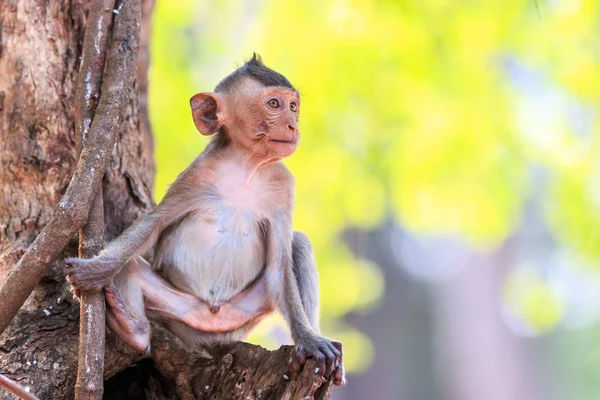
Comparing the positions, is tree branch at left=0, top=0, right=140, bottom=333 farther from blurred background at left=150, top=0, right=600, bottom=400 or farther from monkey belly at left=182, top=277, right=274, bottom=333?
blurred background at left=150, top=0, right=600, bottom=400

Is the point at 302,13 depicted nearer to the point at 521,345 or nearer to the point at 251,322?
the point at 251,322

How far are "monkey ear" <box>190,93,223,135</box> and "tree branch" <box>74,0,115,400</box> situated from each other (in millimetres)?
696

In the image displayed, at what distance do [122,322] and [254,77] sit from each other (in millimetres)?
1848

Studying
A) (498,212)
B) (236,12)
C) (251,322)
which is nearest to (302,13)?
(236,12)

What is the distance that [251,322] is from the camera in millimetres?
5363

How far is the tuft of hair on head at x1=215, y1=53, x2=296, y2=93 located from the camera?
17.4 feet

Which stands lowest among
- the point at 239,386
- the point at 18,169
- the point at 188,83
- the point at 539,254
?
the point at 539,254

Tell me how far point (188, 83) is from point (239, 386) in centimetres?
541

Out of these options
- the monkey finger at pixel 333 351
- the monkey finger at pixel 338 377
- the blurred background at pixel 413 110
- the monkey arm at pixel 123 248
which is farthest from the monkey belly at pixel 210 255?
the blurred background at pixel 413 110

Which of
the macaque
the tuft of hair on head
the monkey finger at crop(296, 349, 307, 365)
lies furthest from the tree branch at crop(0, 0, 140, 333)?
the monkey finger at crop(296, 349, 307, 365)

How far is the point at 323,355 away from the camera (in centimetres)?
450

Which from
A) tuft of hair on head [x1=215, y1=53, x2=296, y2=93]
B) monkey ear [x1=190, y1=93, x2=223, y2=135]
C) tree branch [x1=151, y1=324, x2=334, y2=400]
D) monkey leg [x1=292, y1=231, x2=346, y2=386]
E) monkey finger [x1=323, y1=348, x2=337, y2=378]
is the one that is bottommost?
tree branch [x1=151, y1=324, x2=334, y2=400]

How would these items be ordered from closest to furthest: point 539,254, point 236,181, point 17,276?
1. point 17,276
2. point 236,181
3. point 539,254

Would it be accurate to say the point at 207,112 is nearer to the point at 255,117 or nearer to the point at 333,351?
the point at 255,117
